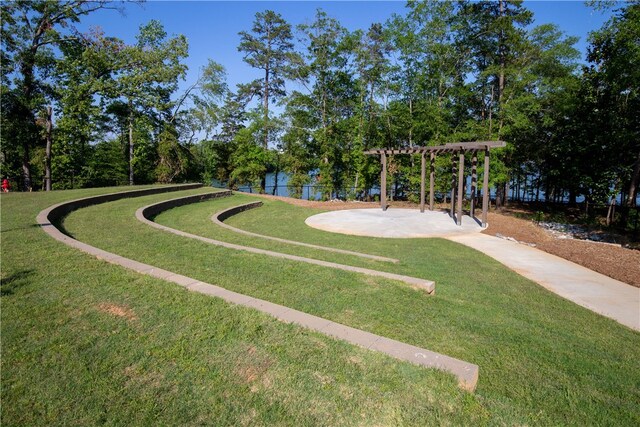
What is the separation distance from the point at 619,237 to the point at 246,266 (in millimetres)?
13319

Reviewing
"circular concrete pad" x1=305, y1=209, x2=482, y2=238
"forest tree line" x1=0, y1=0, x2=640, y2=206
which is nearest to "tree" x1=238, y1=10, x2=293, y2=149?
"forest tree line" x1=0, y1=0, x2=640, y2=206

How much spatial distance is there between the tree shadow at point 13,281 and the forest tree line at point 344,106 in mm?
16965

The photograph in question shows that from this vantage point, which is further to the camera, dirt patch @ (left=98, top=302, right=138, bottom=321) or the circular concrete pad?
the circular concrete pad

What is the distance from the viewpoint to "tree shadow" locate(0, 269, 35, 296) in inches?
136

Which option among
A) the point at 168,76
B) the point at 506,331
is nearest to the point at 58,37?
the point at 168,76

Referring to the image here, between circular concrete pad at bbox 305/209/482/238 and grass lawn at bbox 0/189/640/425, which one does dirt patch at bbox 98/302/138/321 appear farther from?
circular concrete pad at bbox 305/209/482/238

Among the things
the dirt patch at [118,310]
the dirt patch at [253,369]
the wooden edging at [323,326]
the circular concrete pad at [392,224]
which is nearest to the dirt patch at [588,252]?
the circular concrete pad at [392,224]

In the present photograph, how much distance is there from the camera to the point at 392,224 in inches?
439

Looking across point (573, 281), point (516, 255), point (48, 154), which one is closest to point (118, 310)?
point (573, 281)

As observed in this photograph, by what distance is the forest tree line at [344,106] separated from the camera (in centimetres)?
1620

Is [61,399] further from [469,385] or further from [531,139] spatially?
[531,139]

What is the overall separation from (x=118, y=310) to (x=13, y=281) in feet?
5.19

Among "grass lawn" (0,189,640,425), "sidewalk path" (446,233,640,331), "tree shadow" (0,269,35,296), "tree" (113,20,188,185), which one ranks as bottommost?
"sidewalk path" (446,233,640,331)

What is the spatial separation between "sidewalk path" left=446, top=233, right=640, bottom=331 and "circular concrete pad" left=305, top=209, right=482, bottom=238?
5.86 feet
